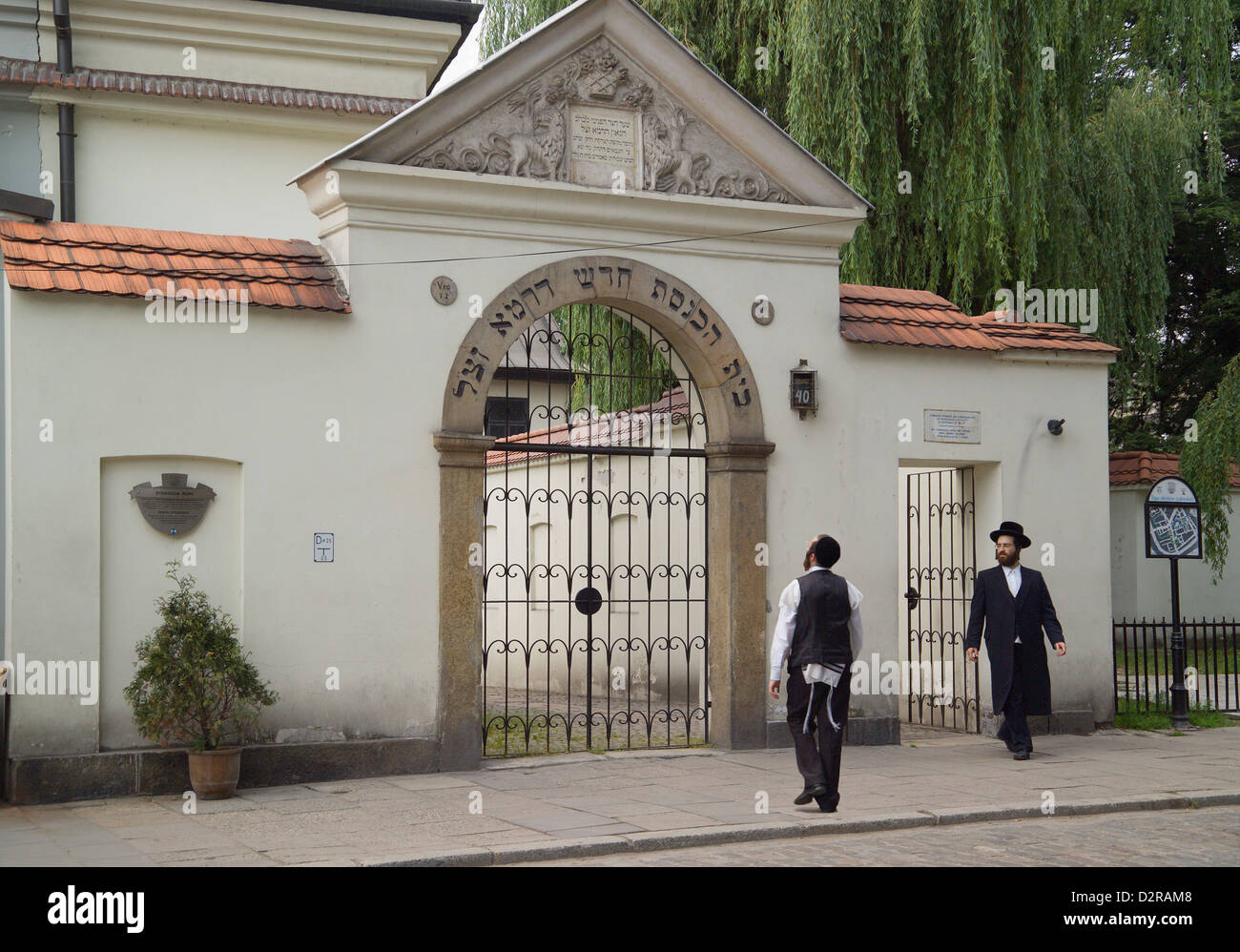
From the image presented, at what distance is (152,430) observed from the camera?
10242 mm

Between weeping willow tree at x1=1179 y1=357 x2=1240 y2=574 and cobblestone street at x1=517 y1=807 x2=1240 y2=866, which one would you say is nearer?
cobblestone street at x1=517 y1=807 x2=1240 y2=866

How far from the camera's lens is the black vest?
9.36 metres

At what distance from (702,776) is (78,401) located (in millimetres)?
5457

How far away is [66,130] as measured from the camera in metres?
14.0

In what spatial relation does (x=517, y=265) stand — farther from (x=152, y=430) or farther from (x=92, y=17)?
(x=92, y=17)

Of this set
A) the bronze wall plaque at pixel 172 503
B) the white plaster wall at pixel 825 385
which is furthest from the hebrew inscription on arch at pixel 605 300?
the bronze wall plaque at pixel 172 503

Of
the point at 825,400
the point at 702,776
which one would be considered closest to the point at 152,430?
the point at 702,776

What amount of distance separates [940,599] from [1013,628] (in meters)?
1.81

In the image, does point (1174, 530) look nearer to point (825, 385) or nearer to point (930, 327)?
point (930, 327)

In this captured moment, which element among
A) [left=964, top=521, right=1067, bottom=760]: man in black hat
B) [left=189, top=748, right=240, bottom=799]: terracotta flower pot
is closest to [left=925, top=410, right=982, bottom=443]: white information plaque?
[left=964, top=521, right=1067, bottom=760]: man in black hat

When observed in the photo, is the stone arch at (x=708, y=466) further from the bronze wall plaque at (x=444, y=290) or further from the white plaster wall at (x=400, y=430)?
the bronze wall plaque at (x=444, y=290)

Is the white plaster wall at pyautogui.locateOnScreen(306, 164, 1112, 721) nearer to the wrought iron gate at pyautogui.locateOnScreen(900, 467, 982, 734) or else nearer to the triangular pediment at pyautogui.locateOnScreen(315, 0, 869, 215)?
the triangular pediment at pyautogui.locateOnScreen(315, 0, 869, 215)

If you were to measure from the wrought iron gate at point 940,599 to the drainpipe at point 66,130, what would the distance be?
29.9ft

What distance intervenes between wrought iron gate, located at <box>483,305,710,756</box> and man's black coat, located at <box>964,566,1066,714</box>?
101 inches
